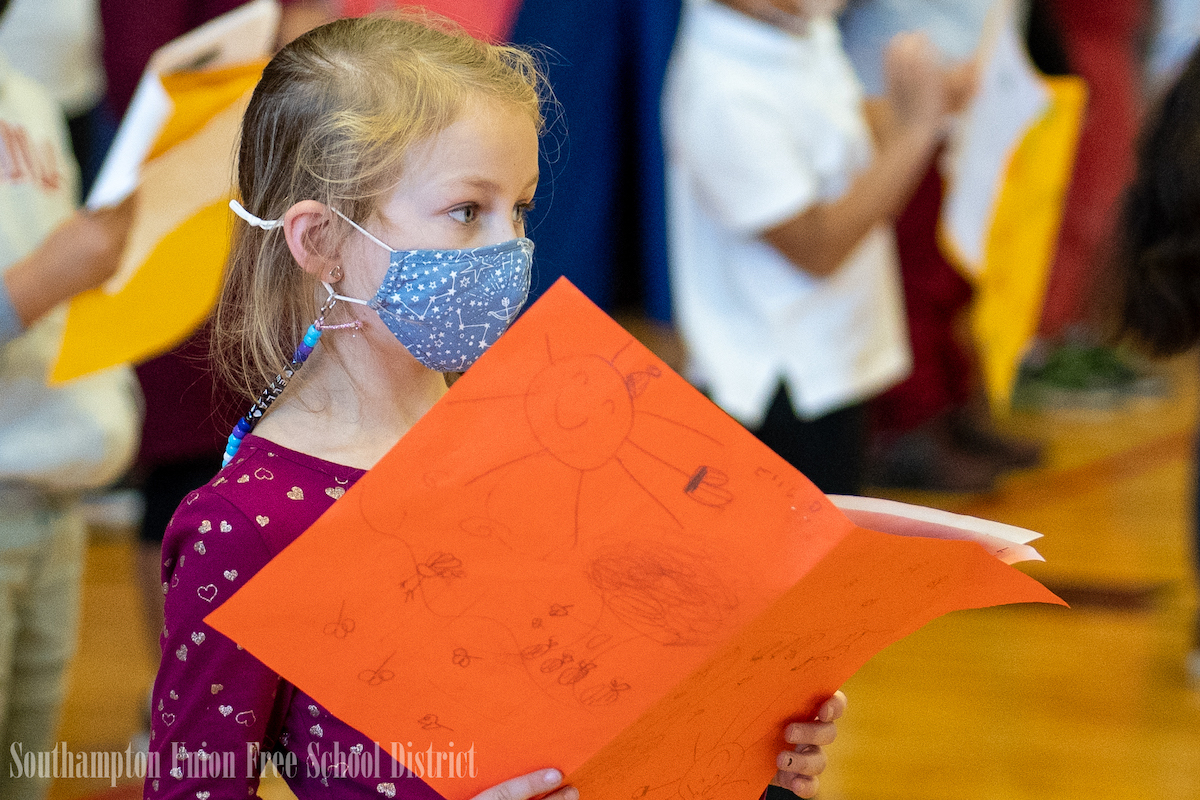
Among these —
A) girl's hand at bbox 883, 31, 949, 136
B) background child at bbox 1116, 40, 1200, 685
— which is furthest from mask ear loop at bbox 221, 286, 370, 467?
background child at bbox 1116, 40, 1200, 685

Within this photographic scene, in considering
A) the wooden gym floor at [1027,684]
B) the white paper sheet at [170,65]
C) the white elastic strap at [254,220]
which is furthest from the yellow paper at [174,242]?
the wooden gym floor at [1027,684]

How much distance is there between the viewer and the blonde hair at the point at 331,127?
77 cm

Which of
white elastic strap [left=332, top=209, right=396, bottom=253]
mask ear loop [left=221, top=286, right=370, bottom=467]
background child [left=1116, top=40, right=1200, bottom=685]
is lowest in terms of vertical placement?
background child [left=1116, top=40, right=1200, bottom=685]

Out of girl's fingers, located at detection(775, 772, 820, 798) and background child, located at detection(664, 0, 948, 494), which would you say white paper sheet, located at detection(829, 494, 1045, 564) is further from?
background child, located at detection(664, 0, 948, 494)

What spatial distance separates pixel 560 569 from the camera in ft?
2.06

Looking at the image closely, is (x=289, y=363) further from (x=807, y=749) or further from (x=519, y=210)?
(x=807, y=749)

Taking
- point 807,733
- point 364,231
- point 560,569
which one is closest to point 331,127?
point 364,231

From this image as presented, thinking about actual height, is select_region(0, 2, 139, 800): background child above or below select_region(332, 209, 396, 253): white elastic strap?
below

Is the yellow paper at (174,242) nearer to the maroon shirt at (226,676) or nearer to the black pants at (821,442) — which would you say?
the maroon shirt at (226,676)

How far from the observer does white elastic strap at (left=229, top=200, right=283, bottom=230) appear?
2.65 ft

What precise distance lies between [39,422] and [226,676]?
686 millimetres

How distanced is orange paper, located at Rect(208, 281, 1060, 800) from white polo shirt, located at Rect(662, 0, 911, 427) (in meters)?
0.91

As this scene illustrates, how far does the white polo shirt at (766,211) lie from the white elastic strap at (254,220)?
861 mm

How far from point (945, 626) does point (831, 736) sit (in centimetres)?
197
